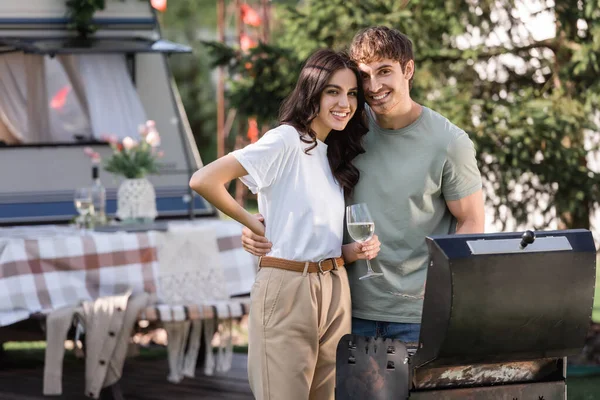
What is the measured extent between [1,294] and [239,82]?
2861 millimetres

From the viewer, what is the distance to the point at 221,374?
727 cm

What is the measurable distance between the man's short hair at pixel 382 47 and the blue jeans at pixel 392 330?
0.79 meters

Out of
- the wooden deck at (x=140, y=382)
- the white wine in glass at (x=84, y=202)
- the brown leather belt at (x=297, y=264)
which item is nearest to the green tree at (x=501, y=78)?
the white wine in glass at (x=84, y=202)

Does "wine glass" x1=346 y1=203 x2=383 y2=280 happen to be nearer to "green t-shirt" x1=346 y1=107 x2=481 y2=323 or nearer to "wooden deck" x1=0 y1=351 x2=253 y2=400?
"green t-shirt" x1=346 y1=107 x2=481 y2=323

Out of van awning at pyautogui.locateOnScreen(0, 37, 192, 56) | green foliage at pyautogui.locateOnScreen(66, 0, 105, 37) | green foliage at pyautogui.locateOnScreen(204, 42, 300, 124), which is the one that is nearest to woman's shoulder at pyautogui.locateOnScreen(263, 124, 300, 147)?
green foliage at pyautogui.locateOnScreen(204, 42, 300, 124)

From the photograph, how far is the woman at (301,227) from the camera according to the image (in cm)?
336

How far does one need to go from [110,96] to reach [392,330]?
6492 millimetres

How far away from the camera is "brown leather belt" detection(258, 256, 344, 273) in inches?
134

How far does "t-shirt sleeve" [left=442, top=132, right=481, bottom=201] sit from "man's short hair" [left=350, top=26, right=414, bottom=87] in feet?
0.96

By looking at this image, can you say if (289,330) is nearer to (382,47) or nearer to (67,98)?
(382,47)

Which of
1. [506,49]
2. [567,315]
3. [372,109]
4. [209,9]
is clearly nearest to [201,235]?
[506,49]

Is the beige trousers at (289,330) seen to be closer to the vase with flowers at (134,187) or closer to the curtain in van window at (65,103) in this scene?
the vase with flowers at (134,187)

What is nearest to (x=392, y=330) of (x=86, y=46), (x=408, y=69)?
(x=408, y=69)

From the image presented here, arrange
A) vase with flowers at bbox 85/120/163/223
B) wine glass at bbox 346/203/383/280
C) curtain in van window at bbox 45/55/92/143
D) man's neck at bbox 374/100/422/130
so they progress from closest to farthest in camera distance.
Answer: wine glass at bbox 346/203/383/280 < man's neck at bbox 374/100/422/130 < vase with flowers at bbox 85/120/163/223 < curtain in van window at bbox 45/55/92/143
